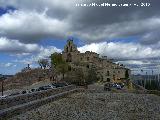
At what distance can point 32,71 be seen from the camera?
145 m

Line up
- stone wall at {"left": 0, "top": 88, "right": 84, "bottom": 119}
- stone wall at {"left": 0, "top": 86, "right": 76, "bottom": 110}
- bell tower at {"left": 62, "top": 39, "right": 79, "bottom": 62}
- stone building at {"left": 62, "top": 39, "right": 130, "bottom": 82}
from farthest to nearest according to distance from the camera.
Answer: bell tower at {"left": 62, "top": 39, "right": 79, "bottom": 62} → stone building at {"left": 62, "top": 39, "right": 130, "bottom": 82} → stone wall at {"left": 0, "top": 86, "right": 76, "bottom": 110} → stone wall at {"left": 0, "top": 88, "right": 84, "bottom": 119}

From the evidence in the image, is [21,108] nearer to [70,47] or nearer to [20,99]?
[20,99]

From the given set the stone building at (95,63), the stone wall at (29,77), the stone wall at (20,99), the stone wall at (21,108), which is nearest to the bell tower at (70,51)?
the stone building at (95,63)

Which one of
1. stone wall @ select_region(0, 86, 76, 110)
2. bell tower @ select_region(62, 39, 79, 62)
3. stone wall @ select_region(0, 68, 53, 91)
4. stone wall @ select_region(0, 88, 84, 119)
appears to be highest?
bell tower @ select_region(62, 39, 79, 62)

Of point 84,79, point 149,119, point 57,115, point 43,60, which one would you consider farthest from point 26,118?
point 43,60

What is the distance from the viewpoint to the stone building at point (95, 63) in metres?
128

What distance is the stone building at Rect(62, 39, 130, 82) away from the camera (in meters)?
128

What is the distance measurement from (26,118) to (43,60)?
11754 centimetres

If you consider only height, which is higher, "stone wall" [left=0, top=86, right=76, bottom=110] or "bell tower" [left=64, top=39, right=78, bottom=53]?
"bell tower" [left=64, top=39, right=78, bottom=53]

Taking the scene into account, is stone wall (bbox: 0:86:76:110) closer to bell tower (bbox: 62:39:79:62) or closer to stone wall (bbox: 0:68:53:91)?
stone wall (bbox: 0:68:53:91)

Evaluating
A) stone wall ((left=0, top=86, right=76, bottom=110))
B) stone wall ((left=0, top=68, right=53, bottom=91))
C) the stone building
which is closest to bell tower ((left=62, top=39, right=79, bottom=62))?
the stone building

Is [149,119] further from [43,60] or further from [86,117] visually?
[43,60]

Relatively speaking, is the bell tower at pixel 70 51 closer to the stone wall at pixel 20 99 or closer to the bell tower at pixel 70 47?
the bell tower at pixel 70 47

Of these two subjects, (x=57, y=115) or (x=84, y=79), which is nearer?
(x=57, y=115)
